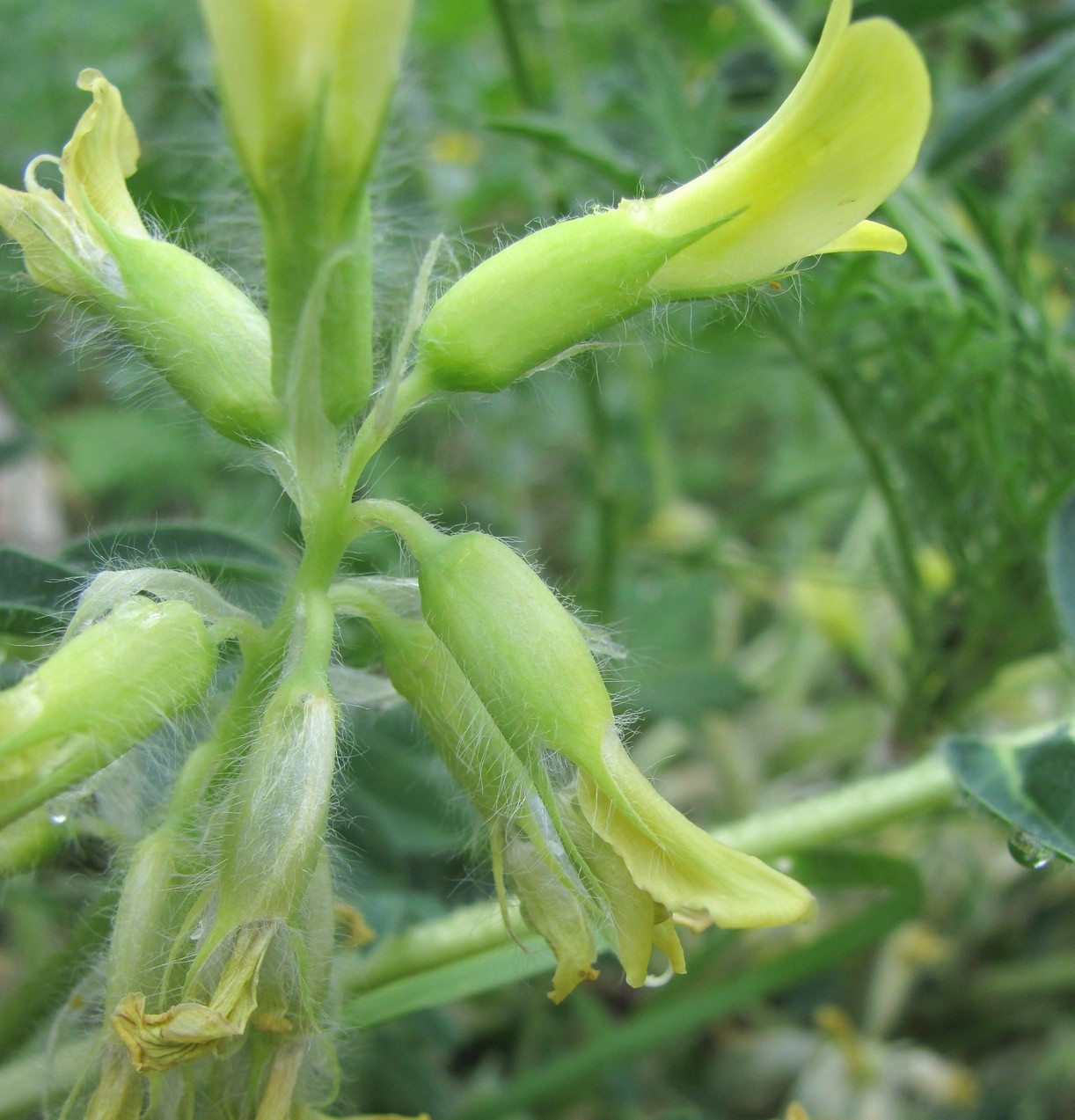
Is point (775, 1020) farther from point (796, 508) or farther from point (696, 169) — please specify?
point (696, 169)

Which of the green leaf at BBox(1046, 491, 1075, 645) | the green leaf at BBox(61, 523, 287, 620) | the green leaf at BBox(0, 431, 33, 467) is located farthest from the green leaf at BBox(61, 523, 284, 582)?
the green leaf at BBox(1046, 491, 1075, 645)

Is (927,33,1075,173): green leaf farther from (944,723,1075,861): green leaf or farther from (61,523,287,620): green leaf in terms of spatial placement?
(61,523,287,620): green leaf

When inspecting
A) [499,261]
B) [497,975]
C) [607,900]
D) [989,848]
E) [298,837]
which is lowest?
[989,848]

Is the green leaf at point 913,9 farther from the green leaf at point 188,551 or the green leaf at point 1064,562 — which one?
the green leaf at point 188,551

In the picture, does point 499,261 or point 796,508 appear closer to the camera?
point 499,261

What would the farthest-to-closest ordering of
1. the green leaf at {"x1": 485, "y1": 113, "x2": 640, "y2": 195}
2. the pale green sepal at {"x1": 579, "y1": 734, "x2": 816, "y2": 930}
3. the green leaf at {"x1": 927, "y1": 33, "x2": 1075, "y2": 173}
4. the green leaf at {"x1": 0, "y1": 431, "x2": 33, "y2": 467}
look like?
the green leaf at {"x1": 0, "y1": 431, "x2": 33, "y2": 467} → the green leaf at {"x1": 927, "y1": 33, "x2": 1075, "y2": 173} → the green leaf at {"x1": 485, "y1": 113, "x2": 640, "y2": 195} → the pale green sepal at {"x1": 579, "y1": 734, "x2": 816, "y2": 930}

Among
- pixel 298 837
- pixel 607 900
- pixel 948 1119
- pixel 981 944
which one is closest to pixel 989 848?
pixel 981 944

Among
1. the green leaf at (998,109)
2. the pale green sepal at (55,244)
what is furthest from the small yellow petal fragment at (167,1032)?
the green leaf at (998,109)
